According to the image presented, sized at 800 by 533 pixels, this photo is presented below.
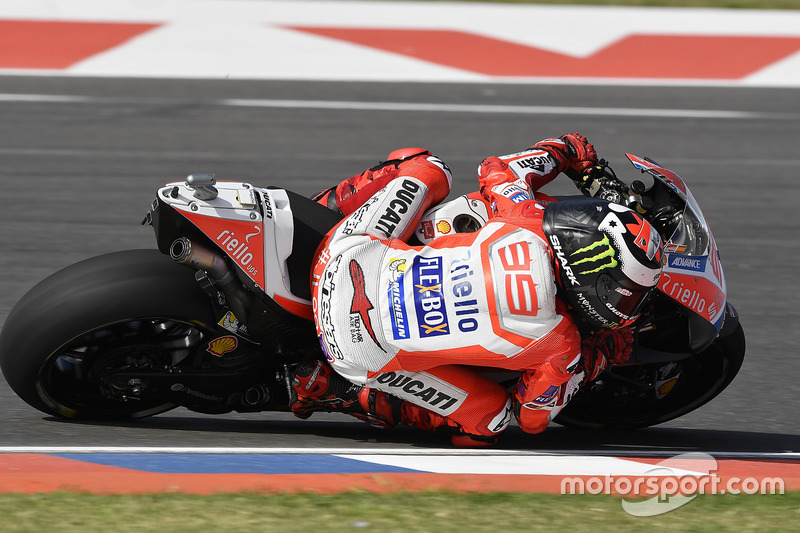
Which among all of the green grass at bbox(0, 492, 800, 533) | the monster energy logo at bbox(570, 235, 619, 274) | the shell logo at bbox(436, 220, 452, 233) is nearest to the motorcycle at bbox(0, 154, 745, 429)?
the shell logo at bbox(436, 220, 452, 233)

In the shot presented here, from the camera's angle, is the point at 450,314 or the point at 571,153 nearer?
the point at 450,314

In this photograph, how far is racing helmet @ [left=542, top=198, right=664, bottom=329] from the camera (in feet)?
11.9

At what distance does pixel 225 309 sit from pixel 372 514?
3.23ft

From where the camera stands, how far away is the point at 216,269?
4004 millimetres

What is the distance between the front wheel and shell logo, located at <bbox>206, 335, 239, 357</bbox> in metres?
0.04

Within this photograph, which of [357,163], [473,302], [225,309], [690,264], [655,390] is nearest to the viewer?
[473,302]

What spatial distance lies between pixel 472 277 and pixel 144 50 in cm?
806

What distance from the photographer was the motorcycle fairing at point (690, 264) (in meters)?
3.93

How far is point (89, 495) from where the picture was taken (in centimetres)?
369

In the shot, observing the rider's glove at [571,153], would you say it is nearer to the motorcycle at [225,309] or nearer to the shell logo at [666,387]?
the motorcycle at [225,309]

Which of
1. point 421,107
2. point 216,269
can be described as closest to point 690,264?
point 216,269

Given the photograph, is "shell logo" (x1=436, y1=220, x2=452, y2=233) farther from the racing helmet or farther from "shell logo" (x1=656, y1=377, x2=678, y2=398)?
"shell logo" (x1=656, y1=377, x2=678, y2=398)

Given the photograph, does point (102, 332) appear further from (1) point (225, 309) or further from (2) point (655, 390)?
(2) point (655, 390)

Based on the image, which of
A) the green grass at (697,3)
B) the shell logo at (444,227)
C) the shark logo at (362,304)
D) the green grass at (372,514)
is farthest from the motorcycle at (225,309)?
the green grass at (697,3)
